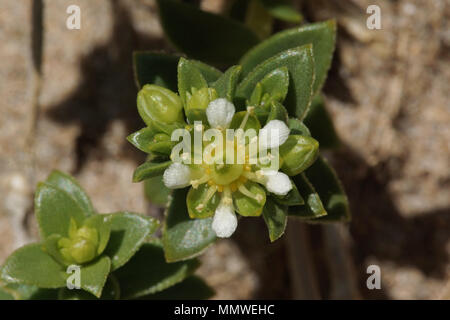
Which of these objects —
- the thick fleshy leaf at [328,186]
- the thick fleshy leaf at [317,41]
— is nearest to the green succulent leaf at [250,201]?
the thick fleshy leaf at [328,186]

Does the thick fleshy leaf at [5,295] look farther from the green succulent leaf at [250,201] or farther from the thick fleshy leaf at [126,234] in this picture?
the green succulent leaf at [250,201]

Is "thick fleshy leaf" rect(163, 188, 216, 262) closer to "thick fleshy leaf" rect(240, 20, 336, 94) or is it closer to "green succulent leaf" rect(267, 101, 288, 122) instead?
"green succulent leaf" rect(267, 101, 288, 122)

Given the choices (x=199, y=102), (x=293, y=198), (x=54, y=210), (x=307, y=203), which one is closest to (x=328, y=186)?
(x=307, y=203)

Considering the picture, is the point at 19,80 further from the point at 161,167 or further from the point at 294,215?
the point at 294,215
